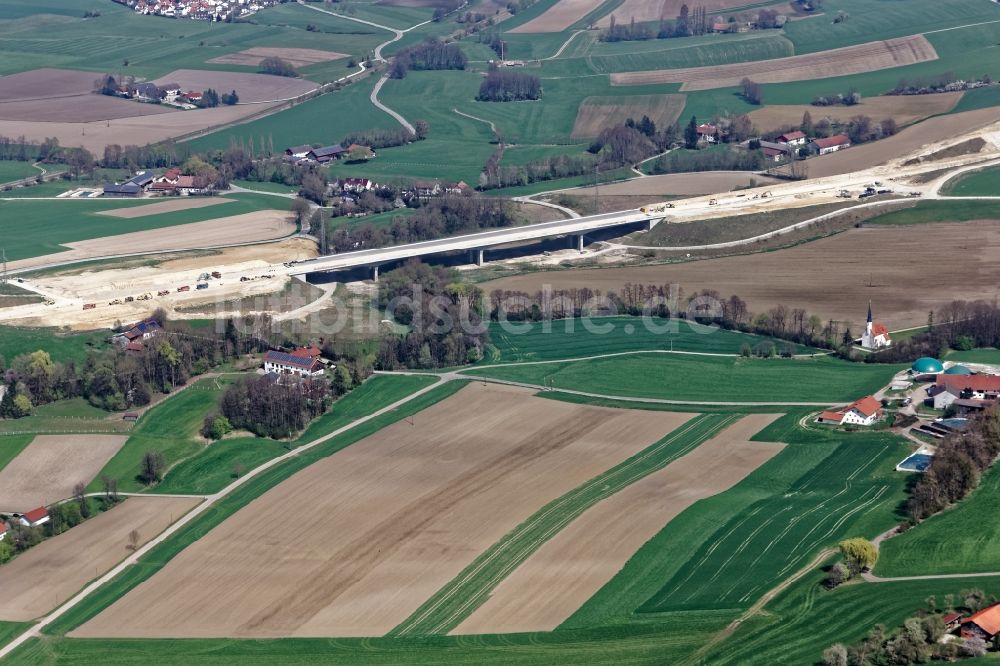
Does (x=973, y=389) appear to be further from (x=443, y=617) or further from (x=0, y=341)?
(x=0, y=341)

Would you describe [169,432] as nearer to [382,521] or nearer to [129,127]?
[382,521]

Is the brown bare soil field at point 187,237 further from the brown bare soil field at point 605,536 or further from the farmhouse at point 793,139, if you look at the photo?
the brown bare soil field at point 605,536

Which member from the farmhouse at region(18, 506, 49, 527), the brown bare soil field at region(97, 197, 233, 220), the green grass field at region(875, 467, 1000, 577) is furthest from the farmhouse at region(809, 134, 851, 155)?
the farmhouse at region(18, 506, 49, 527)

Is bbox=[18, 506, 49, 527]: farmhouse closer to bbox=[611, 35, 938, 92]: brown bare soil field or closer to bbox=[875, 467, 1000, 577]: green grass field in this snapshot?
bbox=[875, 467, 1000, 577]: green grass field

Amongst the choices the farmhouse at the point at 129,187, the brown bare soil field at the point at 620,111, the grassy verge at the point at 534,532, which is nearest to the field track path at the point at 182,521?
the grassy verge at the point at 534,532

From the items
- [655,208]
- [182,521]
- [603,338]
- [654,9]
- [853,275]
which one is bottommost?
[182,521]

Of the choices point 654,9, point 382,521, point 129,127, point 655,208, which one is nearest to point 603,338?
point 382,521
